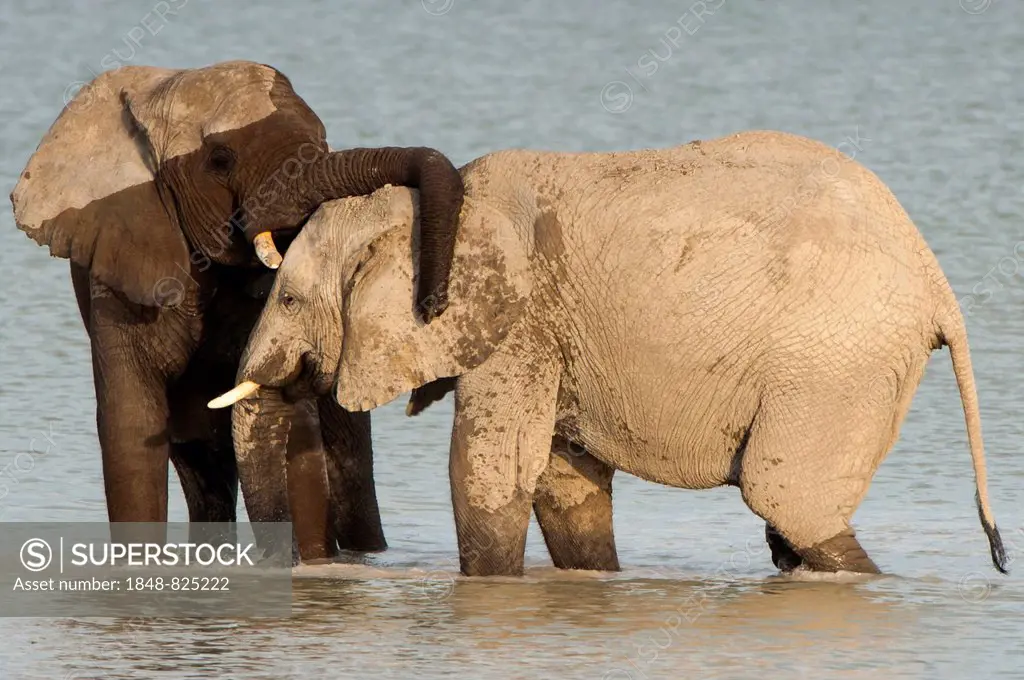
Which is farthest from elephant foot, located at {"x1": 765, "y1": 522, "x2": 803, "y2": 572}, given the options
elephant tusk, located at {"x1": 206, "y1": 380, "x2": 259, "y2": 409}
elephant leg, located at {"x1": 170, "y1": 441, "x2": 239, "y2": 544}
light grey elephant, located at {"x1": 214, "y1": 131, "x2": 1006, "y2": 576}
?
elephant leg, located at {"x1": 170, "y1": 441, "x2": 239, "y2": 544}

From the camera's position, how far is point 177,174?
34.2 ft

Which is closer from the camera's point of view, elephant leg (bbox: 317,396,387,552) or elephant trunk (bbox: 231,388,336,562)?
elephant trunk (bbox: 231,388,336,562)

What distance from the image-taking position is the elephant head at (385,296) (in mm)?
9578

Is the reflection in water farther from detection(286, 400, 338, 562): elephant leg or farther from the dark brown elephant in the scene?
the dark brown elephant

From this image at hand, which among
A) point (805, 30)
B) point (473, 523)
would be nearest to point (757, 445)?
point (473, 523)

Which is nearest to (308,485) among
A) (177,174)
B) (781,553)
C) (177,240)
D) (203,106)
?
(177,240)

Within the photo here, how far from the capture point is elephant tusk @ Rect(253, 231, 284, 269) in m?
9.92

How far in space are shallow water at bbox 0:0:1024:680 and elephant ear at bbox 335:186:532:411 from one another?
846 millimetres

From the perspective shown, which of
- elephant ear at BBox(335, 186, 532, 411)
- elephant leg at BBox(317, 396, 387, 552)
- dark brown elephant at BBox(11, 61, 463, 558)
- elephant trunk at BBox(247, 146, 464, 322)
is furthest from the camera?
elephant leg at BBox(317, 396, 387, 552)

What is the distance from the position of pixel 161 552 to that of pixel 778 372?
2788 millimetres

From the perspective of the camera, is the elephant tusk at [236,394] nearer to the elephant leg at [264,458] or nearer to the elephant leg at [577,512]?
the elephant leg at [264,458]

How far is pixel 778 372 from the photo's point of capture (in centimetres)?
938

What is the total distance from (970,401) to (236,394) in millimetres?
2849

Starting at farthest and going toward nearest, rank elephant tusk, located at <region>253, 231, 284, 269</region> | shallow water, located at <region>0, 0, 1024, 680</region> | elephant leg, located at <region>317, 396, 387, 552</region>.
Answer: elephant leg, located at <region>317, 396, 387, 552</region> < elephant tusk, located at <region>253, 231, 284, 269</region> < shallow water, located at <region>0, 0, 1024, 680</region>
